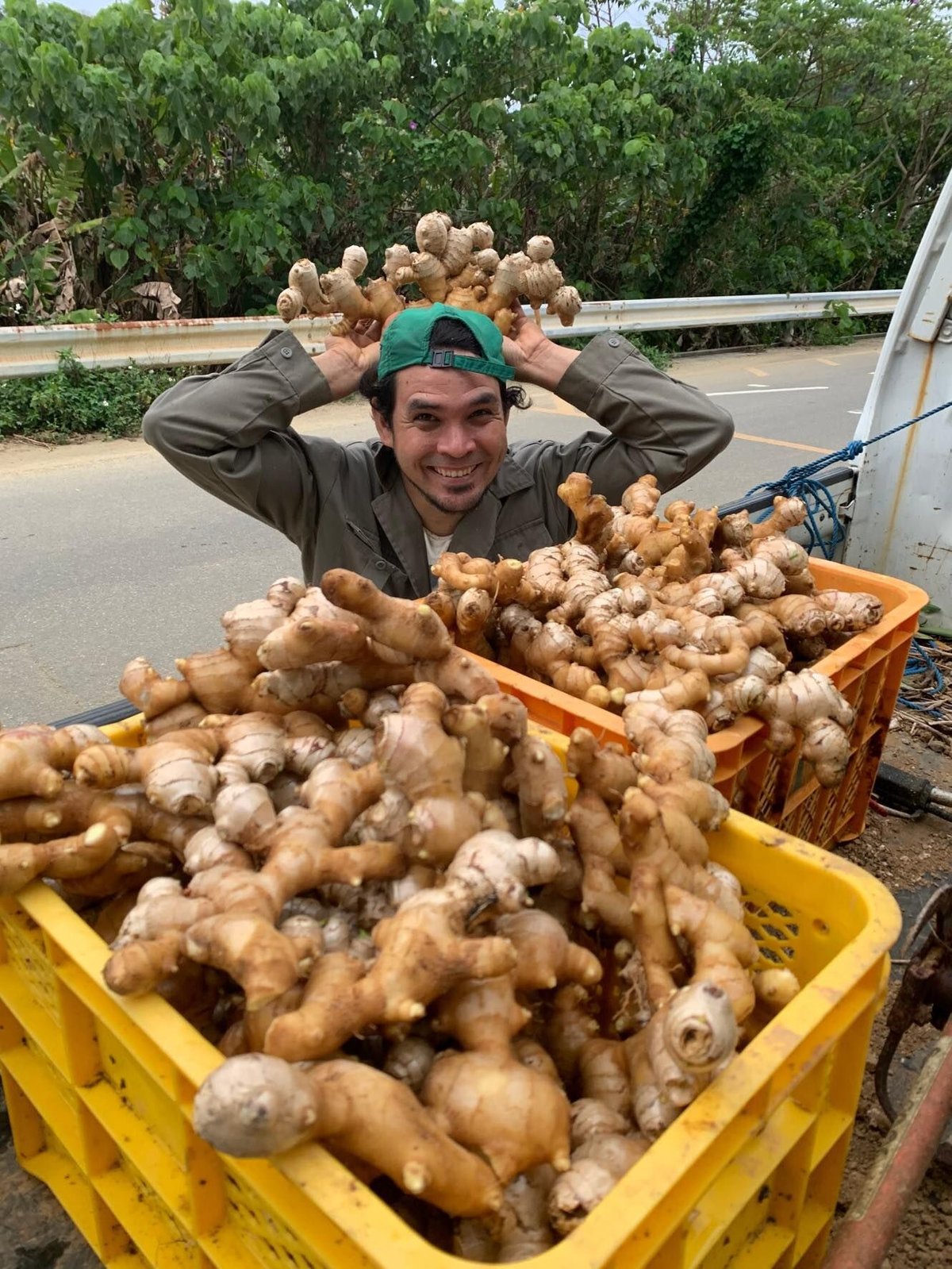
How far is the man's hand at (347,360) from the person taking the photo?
2.64 metres

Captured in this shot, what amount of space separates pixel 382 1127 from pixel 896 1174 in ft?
1.99

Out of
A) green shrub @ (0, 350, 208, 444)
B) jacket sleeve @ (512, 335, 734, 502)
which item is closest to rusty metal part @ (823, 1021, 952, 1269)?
jacket sleeve @ (512, 335, 734, 502)

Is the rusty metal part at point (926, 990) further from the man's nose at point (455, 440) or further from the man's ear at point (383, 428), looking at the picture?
the man's ear at point (383, 428)

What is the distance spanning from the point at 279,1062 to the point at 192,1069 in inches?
4.6

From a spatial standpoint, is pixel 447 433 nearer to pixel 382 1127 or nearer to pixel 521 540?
pixel 521 540

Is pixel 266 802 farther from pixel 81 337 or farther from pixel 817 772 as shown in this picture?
pixel 81 337

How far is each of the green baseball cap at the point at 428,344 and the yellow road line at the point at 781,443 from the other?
6.34 m

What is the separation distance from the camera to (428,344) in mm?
2395

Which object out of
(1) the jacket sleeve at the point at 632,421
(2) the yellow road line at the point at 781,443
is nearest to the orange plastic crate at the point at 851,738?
A: (1) the jacket sleeve at the point at 632,421

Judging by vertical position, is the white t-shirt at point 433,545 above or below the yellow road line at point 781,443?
above

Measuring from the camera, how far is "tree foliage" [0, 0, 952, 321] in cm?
816

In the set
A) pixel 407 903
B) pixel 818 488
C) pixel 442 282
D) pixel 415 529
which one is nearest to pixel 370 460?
pixel 415 529

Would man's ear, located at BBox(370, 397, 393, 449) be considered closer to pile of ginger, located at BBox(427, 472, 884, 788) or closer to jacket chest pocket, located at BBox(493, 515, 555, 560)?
jacket chest pocket, located at BBox(493, 515, 555, 560)

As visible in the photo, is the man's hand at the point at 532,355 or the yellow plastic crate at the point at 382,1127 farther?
the man's hand at the point at 532,355
